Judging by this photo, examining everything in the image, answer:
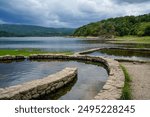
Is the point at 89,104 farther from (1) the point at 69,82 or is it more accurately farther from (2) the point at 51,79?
(1) the point at 69,82

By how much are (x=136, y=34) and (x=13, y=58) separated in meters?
124

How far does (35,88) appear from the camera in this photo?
590 inches

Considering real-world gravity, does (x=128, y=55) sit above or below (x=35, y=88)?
below

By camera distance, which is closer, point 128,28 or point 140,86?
point 140,86

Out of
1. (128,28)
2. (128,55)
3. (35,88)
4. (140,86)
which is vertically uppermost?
(128,28)

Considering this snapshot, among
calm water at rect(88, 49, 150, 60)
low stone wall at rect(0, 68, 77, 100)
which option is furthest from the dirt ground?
calm water at rect(88, 49, 150, 60)

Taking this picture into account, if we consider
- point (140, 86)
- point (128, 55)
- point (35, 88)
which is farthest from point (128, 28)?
point (35, 88)

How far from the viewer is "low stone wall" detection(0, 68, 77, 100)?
1333 centimetres

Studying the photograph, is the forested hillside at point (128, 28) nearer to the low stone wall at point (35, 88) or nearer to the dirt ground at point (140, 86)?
the dirt ground at point (140, 86)

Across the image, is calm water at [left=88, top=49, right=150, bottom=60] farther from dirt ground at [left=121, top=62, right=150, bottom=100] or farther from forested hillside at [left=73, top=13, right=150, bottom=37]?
forested hillside at [left=73, top=13, right=150, bottom=37]

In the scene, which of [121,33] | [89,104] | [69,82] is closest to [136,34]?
[121,33]

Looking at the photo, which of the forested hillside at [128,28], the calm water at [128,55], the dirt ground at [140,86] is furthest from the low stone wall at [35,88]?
the forested hillside at [128,28]

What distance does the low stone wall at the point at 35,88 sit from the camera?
1333 cm

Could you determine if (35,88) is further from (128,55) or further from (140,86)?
(128,55)
